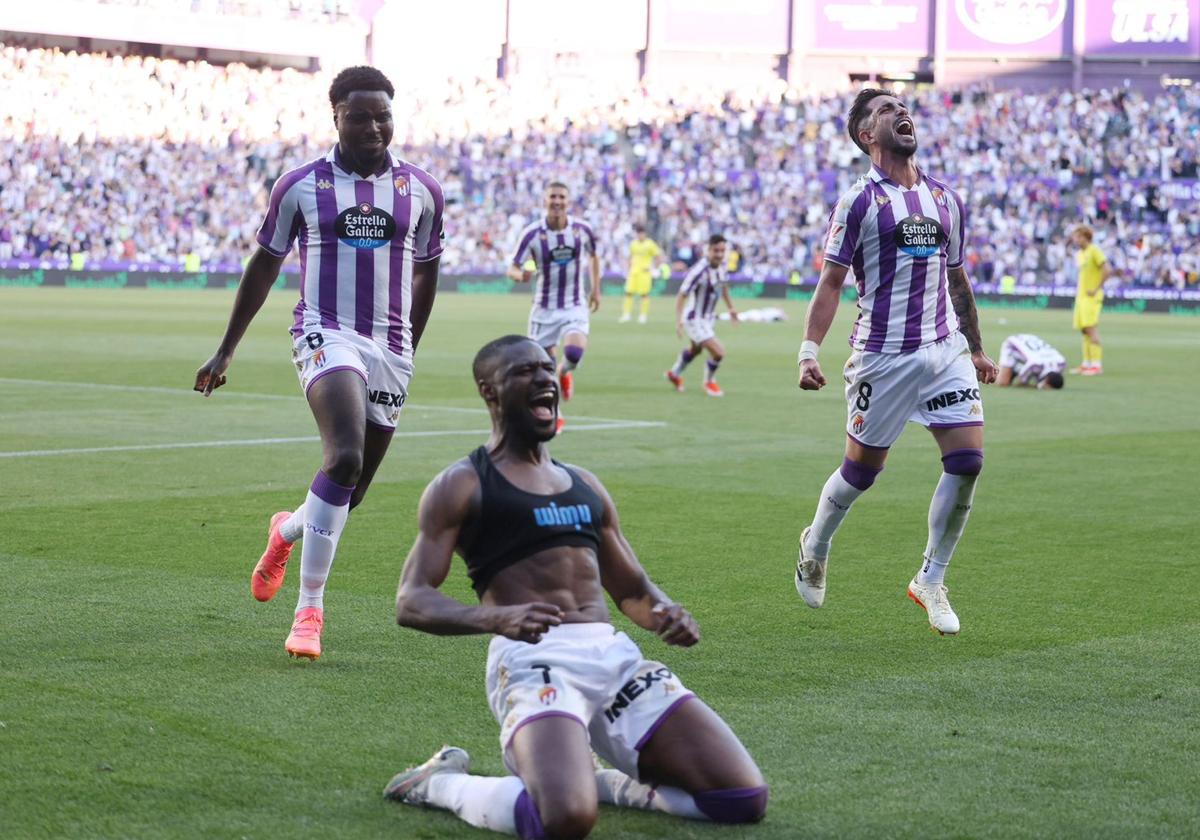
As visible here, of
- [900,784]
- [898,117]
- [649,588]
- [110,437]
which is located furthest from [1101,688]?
[110,437]

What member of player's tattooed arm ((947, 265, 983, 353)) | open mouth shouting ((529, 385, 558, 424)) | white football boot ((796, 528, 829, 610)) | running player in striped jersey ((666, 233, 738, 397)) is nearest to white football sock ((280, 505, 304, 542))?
white football boot ((796, 528, 829, 610))

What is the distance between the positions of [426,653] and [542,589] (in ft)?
6.45

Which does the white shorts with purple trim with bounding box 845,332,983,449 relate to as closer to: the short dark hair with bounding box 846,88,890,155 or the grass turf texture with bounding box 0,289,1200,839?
the grass turf texture with bounding box 0,289,1200,839

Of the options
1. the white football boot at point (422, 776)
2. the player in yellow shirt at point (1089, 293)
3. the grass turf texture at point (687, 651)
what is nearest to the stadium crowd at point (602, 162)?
the player in yellow shirt at point (1089, 293)

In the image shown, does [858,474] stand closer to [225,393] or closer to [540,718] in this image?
[540,718]

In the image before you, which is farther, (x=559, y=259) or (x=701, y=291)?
(x=701, y=291)

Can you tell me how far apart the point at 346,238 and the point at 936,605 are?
299 centimetres

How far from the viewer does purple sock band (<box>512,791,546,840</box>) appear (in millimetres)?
4344

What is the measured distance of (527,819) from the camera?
4.38 m

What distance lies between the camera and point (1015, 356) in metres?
21.9

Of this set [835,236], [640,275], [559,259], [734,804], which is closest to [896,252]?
[835,236]

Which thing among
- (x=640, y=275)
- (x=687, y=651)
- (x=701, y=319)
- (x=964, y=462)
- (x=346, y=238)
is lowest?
(x=687, y=651)

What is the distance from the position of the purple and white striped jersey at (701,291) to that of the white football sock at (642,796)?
15.7 meters

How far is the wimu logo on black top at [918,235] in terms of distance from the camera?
306 inches
